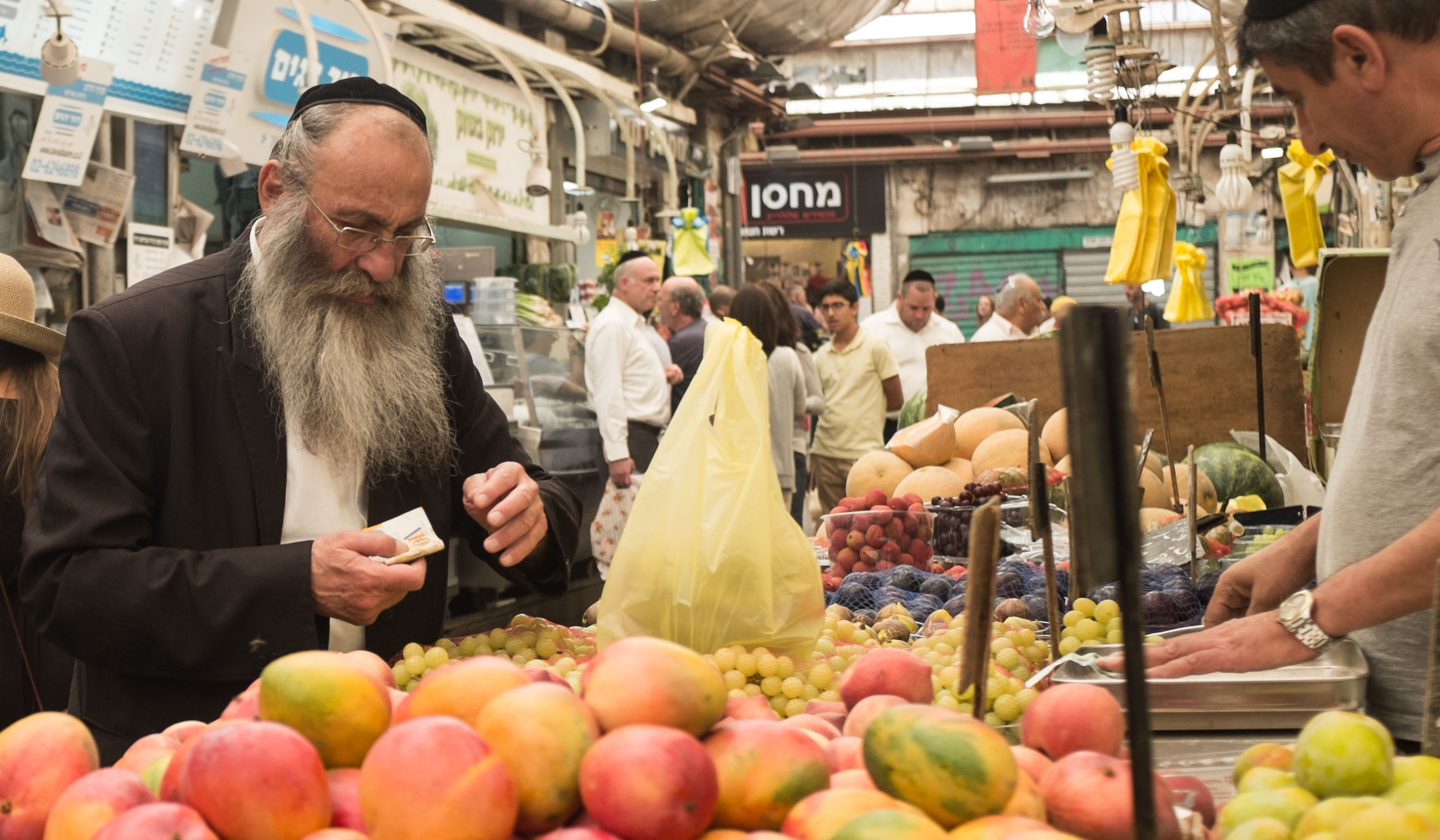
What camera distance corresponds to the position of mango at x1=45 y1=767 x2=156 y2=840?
0.95 metres

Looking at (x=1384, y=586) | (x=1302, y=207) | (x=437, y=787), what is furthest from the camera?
(x=1302, y=207)

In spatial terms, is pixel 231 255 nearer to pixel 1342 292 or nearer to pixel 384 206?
pixel 384 206

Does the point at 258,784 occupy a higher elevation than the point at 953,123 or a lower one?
lower

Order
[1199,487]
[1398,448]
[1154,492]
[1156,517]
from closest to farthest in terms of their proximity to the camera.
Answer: [1398,448], [1156,517], [1199,487], [1154,492]

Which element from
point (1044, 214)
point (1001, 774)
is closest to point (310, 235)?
point (1001, 774)

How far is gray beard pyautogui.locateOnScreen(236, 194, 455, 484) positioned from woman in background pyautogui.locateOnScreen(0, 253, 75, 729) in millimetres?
697

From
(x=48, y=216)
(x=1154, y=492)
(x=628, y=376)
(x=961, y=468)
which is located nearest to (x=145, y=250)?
(x=48, y=216)

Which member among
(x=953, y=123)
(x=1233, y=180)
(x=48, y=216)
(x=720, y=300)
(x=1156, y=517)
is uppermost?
(x=953, y=123)

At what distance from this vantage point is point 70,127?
15.6 feet

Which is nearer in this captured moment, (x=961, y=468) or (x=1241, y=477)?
(x=1241, y=477)

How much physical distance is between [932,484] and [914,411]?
1.69m

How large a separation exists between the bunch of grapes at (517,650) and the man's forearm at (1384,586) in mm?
1000

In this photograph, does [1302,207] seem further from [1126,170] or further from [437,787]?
[437,787]

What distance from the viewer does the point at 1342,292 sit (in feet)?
11.4
